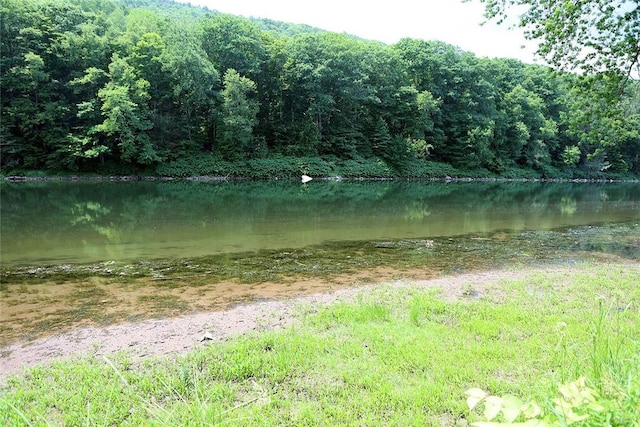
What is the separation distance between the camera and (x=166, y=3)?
357ft

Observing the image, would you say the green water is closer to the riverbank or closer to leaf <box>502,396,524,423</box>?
leaf <box>502,396,524,423</box>

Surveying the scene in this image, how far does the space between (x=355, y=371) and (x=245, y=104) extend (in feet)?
132

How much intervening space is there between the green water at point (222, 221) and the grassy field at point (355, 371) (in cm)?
602

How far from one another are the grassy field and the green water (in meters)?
6.02

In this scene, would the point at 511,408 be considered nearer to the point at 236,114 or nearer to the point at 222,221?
the point at 222,221

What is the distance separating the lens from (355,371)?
13.4 ft

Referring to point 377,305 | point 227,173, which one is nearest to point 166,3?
point 227,173

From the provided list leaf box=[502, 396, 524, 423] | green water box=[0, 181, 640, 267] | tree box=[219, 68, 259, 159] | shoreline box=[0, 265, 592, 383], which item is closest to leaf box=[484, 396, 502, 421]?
leaf box=[502, 396, 524, 423]

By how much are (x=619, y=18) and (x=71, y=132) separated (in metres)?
42.5

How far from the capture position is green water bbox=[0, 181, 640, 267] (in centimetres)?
1109

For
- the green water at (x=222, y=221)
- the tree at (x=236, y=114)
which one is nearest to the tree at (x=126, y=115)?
the tree at (x=236, y=114)

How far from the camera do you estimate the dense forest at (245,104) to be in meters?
38.3

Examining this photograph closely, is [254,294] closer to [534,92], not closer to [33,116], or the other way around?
[33,116]

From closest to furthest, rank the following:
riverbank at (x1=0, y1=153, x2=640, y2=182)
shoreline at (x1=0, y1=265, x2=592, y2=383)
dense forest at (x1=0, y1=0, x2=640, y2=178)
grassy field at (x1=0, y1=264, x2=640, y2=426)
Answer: grassy field at (x1=0, y1=264, x2=640, y2=426), shoreline at (x1=0, y1=265, x2=592, y2=383), riverbank at (x1=0, y1=153, x2=640, y2=182), dense forest at (x1=0, y1=0, x2=640, y2=178)
